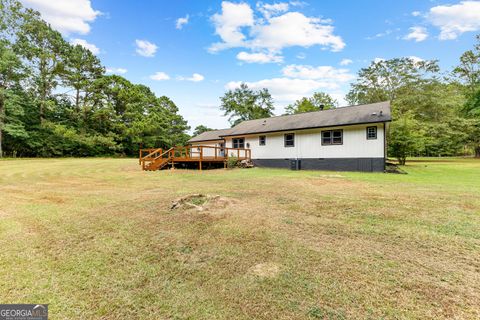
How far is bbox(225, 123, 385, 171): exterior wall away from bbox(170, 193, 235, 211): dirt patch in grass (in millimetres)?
10102

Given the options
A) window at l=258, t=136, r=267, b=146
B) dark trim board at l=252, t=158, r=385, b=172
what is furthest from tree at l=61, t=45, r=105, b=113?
dark trim board at l=252, t=158, r=385, b=172

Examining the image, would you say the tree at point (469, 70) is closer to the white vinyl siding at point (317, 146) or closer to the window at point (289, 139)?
the white vinyl siding at point (317, 146)

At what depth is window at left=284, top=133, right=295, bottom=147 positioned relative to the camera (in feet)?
49.9

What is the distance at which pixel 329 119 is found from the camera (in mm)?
Result: 14156

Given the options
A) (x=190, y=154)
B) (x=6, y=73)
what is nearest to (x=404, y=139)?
(x=190, y=154)

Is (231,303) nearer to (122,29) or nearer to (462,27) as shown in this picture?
(122,29)

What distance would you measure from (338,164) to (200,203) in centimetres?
1076

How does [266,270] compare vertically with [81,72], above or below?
below

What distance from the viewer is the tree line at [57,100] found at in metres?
21.6

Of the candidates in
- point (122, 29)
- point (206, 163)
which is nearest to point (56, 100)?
point (122, 29)

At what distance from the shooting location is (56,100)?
26.1 m

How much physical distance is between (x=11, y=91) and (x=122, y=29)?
13739 millimetres

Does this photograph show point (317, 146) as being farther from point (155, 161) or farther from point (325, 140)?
point (155, 161)

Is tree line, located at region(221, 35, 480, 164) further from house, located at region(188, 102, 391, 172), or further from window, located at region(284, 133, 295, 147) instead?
window, located at region(284, 133, 295, 147)
